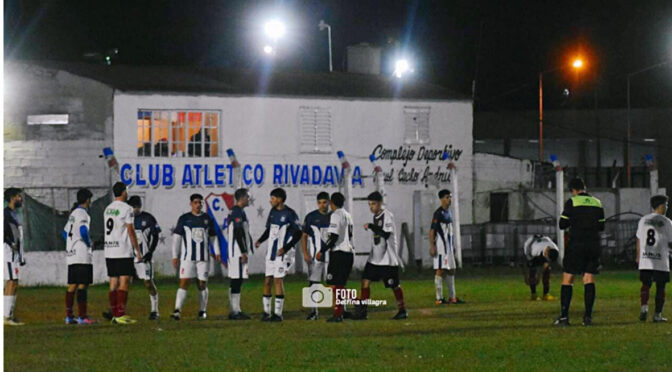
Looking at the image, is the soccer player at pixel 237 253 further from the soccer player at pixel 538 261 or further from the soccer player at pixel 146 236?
the soccer player at pixel 538 261

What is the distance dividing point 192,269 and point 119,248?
1.35 meters

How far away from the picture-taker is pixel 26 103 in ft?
128

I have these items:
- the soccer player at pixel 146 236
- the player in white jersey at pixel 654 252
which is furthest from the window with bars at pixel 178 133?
the player in white jersey at pixel 654 252

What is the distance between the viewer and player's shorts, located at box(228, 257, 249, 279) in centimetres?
1969

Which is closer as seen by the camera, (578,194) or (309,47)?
(578,194)

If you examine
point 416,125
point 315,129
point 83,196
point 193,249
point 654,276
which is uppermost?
point 416,125

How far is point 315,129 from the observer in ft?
136

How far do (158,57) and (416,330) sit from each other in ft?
151

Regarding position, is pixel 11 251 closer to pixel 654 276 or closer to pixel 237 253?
pixel 237 253

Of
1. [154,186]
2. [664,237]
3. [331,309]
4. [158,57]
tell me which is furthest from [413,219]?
[158,57]

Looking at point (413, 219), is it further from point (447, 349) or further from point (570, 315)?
point (447, 349)

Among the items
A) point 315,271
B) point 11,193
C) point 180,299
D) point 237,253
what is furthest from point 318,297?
point 11,193

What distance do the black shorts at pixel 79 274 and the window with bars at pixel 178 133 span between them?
65.0 ft

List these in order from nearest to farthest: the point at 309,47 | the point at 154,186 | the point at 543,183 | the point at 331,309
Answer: the point at 331,309 < the point at 154,186 < the point at 543,183 < the point at 309,47
